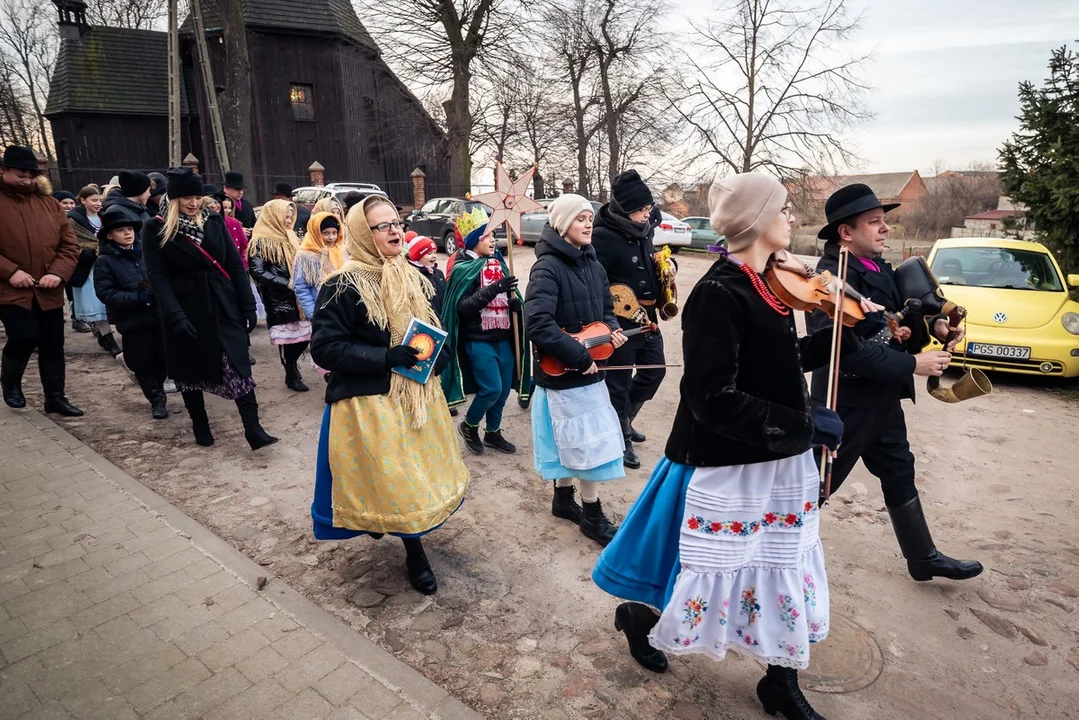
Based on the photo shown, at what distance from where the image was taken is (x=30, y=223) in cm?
546

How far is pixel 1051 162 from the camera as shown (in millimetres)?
8383

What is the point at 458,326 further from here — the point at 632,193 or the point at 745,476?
the point at 745,476

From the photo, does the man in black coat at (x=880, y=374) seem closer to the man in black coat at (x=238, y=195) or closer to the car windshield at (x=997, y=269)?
the car windshield at (x=997, y=269)

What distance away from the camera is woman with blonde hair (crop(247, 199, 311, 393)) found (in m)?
6.47

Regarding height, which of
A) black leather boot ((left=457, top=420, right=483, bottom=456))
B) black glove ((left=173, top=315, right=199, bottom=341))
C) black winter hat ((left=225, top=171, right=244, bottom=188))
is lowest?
black leather boot ((left=457, top=420, right=483, bottom=456))

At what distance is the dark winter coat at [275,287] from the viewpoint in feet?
21.1

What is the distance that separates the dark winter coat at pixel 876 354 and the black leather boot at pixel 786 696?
4.43ft

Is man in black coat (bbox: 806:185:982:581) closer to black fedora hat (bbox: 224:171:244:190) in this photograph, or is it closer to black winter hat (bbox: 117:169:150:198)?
black winter hat (bbox: 117:169:150:198)

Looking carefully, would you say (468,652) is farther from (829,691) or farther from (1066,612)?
(1066,612)

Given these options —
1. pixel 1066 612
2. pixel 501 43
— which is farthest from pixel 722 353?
pixel 501 43

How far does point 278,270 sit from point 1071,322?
858 centimetres

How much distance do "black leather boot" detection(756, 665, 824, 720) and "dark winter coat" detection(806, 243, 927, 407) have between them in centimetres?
135

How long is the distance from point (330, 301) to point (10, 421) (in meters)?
4.30

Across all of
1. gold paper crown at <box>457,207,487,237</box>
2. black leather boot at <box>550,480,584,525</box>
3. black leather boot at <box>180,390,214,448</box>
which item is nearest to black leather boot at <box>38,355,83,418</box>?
black leather boot at <box>180,390,214,448</box>
